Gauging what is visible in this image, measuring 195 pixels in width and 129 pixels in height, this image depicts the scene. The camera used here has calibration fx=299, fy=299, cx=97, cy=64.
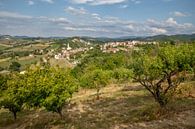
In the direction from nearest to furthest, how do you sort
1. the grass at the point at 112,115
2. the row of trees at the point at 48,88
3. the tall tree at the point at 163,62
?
the tall tree at the point at 163,62 → the grass at the point at 112,115 → the row of trees at the point at 48,88

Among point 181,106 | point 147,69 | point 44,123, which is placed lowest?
point 44,123

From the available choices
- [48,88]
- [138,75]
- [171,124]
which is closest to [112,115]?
[138,75]

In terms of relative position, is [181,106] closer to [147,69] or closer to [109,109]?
[147,69]

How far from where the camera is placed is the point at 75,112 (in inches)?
2156

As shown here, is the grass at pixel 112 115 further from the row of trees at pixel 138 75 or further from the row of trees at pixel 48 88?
the row of trees at pixel 48 88

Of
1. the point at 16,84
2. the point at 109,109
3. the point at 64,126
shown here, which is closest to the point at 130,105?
the point at 109,109

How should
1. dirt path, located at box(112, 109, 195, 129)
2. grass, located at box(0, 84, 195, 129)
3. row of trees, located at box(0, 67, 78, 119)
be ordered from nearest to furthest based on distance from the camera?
dirt path, located at box(112, 109, 195, 129)
grass, located at box(0, 84, 195, 129)
row of trees, located at box(0, 67, 78, 119)

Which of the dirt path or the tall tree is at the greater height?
the tall tree

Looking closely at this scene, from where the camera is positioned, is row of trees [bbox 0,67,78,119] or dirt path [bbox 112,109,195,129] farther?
row of trees [bbox 0,67,78,119]

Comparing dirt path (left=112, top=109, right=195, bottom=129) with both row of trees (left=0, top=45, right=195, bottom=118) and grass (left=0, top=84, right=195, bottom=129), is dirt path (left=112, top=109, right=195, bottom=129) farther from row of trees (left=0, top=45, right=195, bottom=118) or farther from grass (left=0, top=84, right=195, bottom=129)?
row of trees (left=0, top=45, right=195, bottom=118)

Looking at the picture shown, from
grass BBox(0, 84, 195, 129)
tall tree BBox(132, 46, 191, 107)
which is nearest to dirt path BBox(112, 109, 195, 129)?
grass BBox(0, 84, 195, 129)

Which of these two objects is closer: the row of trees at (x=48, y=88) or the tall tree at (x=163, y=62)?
the tall tree at (x=163, y=62)

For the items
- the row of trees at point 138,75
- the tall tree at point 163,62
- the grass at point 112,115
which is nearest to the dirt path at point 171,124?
the grass at point 112,115

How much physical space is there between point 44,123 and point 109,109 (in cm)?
1121
